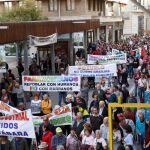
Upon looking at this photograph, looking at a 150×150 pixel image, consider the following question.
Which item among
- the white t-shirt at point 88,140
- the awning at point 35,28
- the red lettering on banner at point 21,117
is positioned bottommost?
the white t-shirt at point 88,140

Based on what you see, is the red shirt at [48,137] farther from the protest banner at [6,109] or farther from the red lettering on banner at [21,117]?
the protest banner at [6,109]

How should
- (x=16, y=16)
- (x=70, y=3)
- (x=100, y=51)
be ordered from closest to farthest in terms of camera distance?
(x=100, y=51), (x=16, y=16), (x=70, y=3)

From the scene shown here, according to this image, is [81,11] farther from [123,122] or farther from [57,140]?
[57,140]

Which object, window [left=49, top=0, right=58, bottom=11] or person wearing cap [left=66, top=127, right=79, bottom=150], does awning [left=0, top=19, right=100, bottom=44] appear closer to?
person wearing cap [left=66, top=127, right=79, bottom=150]

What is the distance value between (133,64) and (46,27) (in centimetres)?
543

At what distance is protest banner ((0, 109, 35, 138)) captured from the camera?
10406 mm

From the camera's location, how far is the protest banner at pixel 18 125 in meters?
10.4

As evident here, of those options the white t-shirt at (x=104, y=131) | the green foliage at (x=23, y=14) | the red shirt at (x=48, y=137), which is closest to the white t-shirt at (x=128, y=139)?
the white t-shirt at (x=104, y=131)

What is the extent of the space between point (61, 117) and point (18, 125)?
177cm

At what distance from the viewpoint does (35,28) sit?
22.1 meters

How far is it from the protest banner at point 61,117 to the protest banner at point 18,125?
1.48m

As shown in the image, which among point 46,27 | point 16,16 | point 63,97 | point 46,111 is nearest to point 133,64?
point 46,27

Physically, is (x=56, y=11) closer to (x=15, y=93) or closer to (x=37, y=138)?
(x=15, y=93)

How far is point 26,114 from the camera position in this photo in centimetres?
1045
